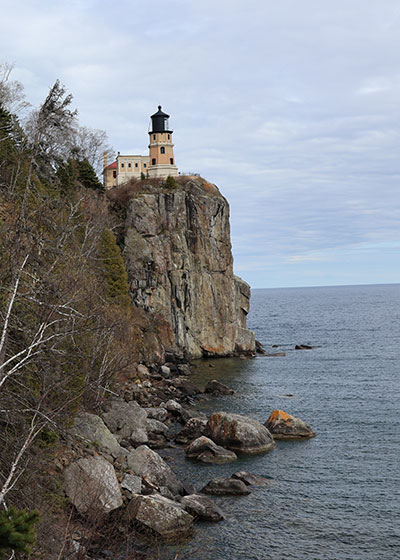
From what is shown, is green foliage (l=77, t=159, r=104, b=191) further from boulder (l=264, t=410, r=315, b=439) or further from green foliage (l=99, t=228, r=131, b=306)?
boulder (l=264, t=410, r=315, b=439)

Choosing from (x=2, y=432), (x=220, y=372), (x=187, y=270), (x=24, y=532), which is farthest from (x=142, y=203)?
(x=24, y=532)

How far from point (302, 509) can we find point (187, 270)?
1943 inches

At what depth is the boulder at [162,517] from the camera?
20.5 m

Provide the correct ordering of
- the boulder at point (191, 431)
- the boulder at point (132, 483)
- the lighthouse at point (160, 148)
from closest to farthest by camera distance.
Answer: the boulder at point (132, 483)
the boulder at point (191, 431)
the lighthouse at point (160, 148)

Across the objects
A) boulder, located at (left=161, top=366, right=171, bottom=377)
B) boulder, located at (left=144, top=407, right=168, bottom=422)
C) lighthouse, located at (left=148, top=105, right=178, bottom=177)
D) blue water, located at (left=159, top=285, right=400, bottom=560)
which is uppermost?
lighthouse, located at (left=148, top=105, right=178, bottom=177)

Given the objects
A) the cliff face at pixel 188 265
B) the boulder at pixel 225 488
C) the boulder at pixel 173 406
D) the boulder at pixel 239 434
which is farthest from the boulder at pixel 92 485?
the cliff face at pixel 188 265

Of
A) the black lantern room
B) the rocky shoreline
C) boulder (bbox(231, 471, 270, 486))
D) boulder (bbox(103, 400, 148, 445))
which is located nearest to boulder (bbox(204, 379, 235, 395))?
the rocky shoreline

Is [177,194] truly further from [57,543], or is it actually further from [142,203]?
[57,543]

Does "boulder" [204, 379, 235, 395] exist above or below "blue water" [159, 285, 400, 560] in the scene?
above

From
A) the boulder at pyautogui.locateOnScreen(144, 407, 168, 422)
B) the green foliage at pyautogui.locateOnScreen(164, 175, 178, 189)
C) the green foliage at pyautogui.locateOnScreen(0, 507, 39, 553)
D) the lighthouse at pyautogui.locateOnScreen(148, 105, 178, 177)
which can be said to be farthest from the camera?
the lighthouse at pyautogui.locateOnScreen(148, 105, 178, 177)

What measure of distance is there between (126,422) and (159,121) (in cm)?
6334

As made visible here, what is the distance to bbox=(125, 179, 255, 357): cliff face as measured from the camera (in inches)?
2635

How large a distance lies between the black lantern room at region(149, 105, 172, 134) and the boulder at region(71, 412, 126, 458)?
6747 cm

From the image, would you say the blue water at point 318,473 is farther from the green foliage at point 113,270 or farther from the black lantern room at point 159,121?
the black lantern room at point 159,121
